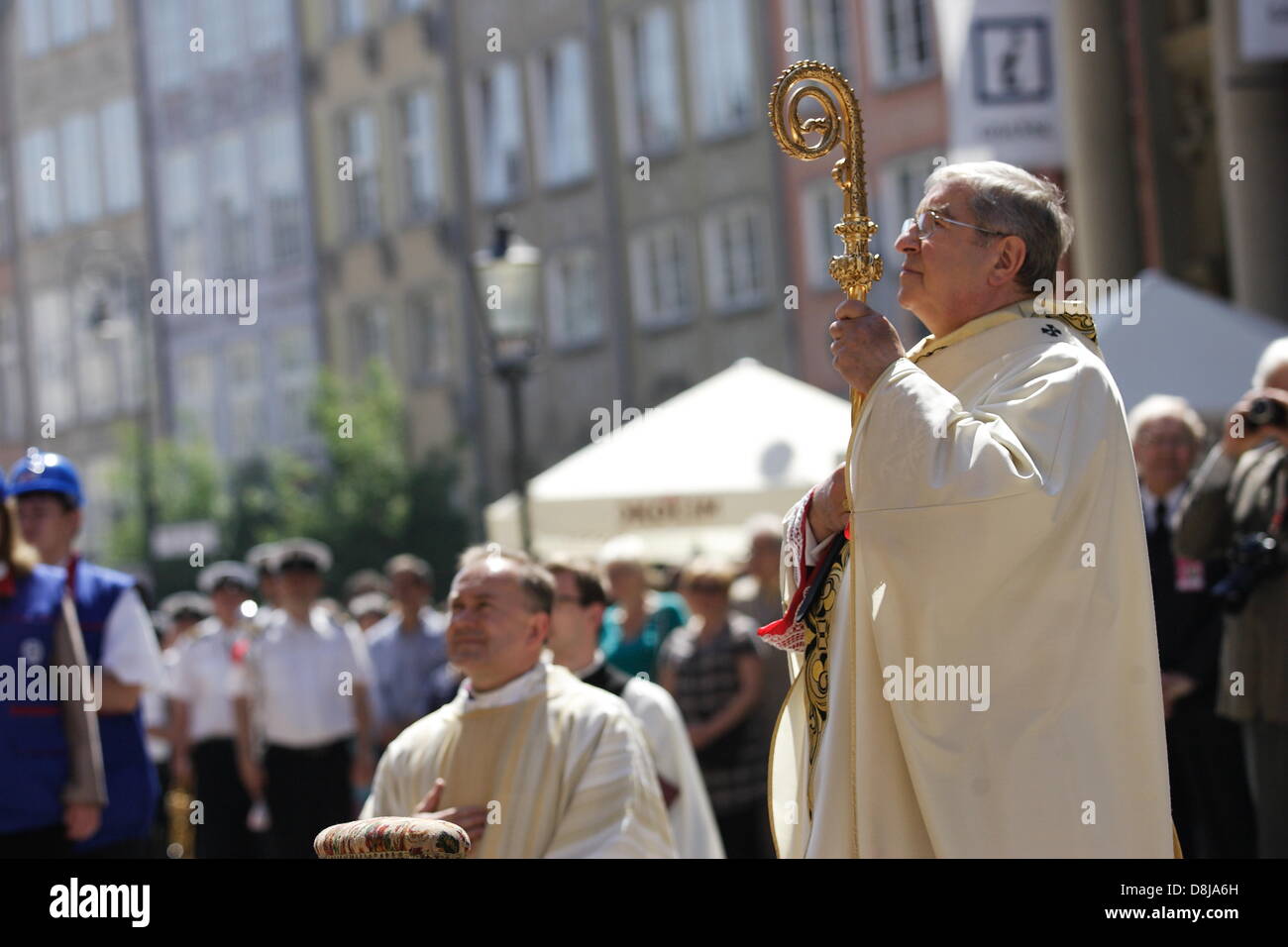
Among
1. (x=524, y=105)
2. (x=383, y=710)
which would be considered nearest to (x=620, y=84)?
(x=524, y=105)

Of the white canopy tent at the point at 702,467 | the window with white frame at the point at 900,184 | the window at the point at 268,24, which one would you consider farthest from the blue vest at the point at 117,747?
the window at the point at 268,24

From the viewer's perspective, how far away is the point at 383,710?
1370 centimetres

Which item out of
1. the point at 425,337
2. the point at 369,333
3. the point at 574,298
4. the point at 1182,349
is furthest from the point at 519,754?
the point at 369,333

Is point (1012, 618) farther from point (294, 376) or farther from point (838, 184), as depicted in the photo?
point (294, 376)

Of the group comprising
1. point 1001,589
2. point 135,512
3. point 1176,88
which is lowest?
point 135,512

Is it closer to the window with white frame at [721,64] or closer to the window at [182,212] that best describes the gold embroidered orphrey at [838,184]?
the window with white frame at [721,64]

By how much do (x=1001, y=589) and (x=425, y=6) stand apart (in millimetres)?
34769

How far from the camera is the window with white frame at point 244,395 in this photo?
1705 inches

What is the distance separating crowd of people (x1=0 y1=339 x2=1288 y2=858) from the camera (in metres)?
5.80

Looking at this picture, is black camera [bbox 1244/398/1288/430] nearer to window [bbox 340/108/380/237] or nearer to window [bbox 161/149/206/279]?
window [bbox 340/108/380/237]

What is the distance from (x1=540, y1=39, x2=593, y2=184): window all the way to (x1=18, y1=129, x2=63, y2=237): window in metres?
16.4

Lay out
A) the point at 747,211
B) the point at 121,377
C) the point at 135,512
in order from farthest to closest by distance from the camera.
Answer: the point at 121,377
the point at 135,512
the point at 747,211

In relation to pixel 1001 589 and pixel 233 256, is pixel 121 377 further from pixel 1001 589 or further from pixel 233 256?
pixel 1001 589
